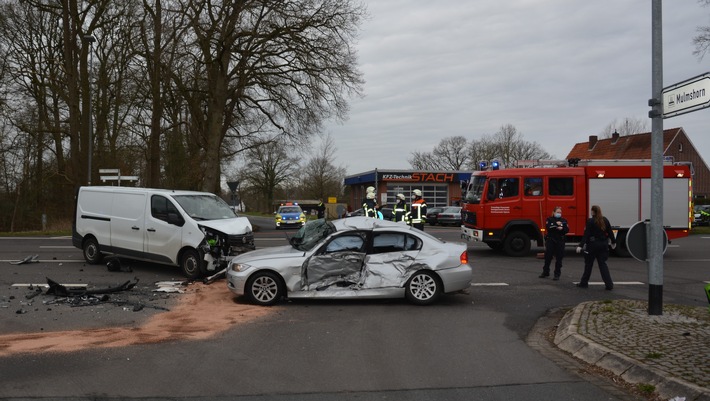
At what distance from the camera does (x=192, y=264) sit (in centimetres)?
1253

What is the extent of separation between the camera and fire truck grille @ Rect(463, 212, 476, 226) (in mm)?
17900

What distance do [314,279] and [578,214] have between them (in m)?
10.6

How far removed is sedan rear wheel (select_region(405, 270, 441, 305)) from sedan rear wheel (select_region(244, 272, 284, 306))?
214cm

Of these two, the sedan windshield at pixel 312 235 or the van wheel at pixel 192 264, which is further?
the van wheel at pixel 192 264

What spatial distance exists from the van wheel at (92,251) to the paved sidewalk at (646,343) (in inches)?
431

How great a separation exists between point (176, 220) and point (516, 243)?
9.83m

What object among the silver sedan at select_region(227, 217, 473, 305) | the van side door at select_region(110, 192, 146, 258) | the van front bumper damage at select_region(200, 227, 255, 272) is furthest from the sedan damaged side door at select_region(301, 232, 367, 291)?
the van side door at select_region(110, 192, 146, 258)

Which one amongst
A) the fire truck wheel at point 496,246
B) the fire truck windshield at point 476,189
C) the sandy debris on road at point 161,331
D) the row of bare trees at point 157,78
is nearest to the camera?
the sandy debris on road at point 161,331

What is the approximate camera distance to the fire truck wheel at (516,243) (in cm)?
1748

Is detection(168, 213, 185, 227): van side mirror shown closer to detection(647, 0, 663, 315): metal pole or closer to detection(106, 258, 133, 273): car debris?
detection(106, 258, 133, 273): car debris

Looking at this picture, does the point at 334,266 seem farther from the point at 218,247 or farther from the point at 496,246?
the point at 496,246

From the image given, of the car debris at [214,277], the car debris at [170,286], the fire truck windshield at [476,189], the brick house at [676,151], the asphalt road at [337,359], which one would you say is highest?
the brick house at [676,151]

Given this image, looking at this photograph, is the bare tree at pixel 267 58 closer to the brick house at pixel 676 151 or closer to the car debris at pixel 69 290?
the car debris at pixel 69 290

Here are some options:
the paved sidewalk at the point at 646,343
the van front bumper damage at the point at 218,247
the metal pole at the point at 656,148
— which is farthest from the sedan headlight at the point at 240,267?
the metal pole at the point at 656,148
